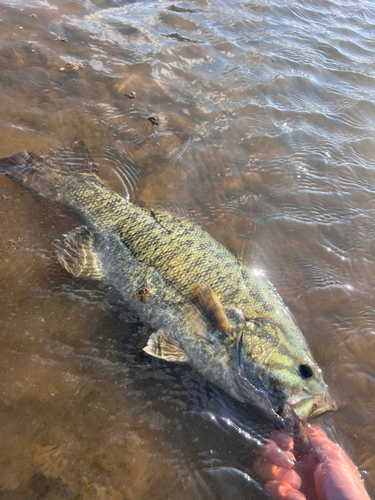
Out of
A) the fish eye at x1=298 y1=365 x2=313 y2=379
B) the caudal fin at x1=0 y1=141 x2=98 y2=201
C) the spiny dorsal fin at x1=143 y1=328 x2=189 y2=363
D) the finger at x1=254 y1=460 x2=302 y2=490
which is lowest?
the finger at x1=254 y1=460 x2=302 y2=490

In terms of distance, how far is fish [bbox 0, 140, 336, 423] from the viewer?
3.01 meters

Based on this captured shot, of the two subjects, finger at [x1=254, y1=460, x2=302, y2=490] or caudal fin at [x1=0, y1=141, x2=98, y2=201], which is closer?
finger at [x1=254, y1=460, x2=302, y2=490]

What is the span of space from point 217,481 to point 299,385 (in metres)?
1.01

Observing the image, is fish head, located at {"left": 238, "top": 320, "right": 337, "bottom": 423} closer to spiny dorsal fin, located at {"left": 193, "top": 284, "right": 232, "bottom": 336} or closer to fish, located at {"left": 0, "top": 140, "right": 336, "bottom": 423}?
fish, located at {"left": 0, "top": 140, "right": 336, "bottom": 423}

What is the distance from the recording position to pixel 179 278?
338 cm

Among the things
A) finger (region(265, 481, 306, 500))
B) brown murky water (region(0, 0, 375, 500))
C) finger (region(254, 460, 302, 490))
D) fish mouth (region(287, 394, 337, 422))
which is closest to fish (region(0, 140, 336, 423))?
fish mouth (region(287, 394, 337, 422))

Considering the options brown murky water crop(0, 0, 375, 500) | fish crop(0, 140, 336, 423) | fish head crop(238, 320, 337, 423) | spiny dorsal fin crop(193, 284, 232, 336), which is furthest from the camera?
spiny dorsal fin crop(193, 284, 232, 336)

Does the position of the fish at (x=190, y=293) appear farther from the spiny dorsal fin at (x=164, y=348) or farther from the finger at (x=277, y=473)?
the finger at (x=277, y=473)

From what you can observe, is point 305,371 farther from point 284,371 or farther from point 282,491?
point 282,491

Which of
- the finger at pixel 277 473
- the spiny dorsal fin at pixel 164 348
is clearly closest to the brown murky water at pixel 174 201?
the finger at pixel 277 473

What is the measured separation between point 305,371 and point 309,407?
0.94 ft

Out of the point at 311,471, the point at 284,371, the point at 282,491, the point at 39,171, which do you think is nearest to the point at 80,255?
the point at 39,171

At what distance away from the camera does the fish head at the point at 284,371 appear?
2838 millimetres

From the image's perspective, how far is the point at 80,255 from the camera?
364cm
